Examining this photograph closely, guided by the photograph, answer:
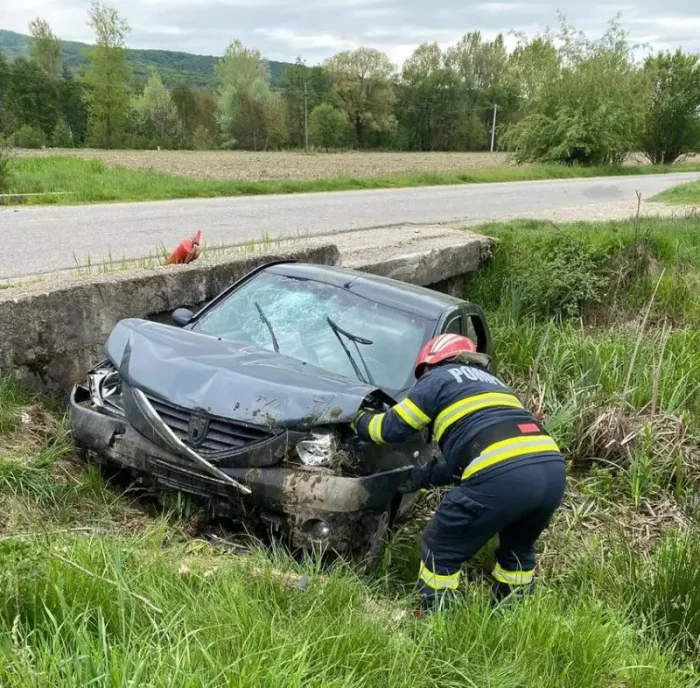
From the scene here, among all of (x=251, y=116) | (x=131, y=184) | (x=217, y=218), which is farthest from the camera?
(x=251, y=116)

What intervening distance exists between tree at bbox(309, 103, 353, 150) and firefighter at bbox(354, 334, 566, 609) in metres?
70.2

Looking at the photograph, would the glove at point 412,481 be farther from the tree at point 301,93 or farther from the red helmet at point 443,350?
the tree at point 301,93

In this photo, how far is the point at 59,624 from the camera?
2252mm

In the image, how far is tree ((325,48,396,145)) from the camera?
77.1 meters

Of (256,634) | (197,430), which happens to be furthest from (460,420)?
(256,634)

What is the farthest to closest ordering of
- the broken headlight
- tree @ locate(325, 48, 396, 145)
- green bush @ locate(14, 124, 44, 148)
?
tree @ locate(325, 48, 396, 145) < green bush @ locate(14, 124, 44, 148) < the broken headlight

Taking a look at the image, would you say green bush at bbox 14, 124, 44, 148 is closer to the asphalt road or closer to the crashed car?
the asphalt road

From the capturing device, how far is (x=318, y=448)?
3.52 meters

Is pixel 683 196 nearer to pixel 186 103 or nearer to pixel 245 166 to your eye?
pixel 245 166

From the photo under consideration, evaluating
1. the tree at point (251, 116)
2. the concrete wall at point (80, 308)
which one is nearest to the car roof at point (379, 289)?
the concrete wall at point (80, 308)

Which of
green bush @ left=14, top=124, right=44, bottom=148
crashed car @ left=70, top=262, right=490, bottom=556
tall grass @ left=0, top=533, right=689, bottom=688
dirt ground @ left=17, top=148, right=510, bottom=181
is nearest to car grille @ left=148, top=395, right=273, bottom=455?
crashed car @ left=70, top=262, right=490, bottom=556

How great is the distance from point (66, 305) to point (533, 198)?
16.6m

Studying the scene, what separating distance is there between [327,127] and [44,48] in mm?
31871

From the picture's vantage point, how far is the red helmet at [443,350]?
3686 millimetres
